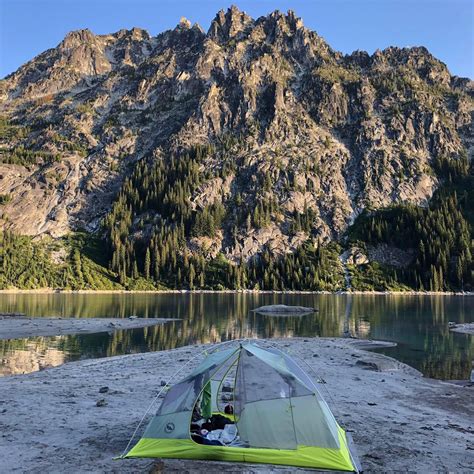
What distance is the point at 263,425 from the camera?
1455 centimetres

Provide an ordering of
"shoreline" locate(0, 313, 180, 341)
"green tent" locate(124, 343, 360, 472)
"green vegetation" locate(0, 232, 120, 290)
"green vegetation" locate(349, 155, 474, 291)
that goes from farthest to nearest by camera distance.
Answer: "green vegetation" locate(349, 155, 474, 291), "green vegetation" locate(0, 232, 120, 290), "shoreline" locate(0, 313, 180, 341), "green tent" locate(124, 343, 360, 472)

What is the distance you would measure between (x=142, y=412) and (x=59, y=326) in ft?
137

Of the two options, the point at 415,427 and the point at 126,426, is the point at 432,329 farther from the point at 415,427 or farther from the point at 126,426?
the point at 126,426

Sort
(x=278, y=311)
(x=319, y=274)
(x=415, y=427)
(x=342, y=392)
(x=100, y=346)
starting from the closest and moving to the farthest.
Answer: (x=415, y=427) → (x=342, y=392) → (x=100, y=346) → (x=278, y=311) → (x=319, y=274)

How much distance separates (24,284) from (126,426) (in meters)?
155

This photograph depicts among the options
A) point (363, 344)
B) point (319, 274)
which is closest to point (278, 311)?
point (363, 344)

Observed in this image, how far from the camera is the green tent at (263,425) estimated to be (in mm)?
13828

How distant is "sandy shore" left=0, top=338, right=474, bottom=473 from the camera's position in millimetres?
13500

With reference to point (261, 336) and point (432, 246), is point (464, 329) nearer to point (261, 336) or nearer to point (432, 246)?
point (261, 336)

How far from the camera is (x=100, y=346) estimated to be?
4378 centimetres

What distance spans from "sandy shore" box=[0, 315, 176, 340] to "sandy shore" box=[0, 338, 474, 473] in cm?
2123

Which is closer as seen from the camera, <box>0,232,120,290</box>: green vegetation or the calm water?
the calm water

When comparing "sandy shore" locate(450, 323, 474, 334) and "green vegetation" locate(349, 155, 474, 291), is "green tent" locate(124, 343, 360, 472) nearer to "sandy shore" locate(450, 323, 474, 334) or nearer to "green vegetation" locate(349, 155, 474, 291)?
"sandy shore" locate(450, 323, 474, 334)

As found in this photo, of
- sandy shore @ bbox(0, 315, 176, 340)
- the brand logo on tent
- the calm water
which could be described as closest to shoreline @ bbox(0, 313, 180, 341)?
sandy shore @ bbox(0, 315, 176, 340)
